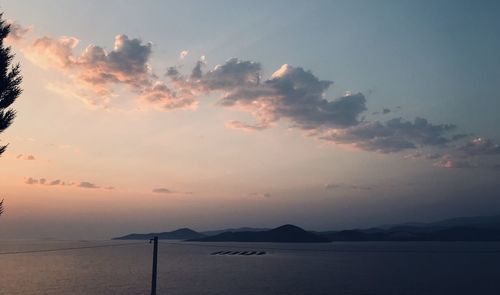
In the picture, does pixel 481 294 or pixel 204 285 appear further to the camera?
pixel 204 285

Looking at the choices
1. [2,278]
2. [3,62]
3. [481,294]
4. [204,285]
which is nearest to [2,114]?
[3,62]

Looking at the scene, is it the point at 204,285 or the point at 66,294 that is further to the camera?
the point at 204,285

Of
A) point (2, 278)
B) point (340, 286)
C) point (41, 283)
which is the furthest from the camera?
point (2, 278)

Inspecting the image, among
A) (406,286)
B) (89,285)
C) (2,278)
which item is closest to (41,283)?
(89,285)

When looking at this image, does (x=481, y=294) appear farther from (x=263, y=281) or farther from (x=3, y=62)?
(x=3, y=62)

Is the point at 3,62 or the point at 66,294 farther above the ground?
the point at 3,62

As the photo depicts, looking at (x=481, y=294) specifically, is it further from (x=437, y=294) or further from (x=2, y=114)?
(x=2, y=114)

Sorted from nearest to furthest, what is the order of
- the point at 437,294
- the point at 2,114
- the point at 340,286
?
the point at 2,114, the point at 437,294, the point at 340,286

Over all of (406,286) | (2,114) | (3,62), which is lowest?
(406,286)

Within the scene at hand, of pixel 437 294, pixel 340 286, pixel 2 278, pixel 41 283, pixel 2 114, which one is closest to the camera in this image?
pixel 2 114
